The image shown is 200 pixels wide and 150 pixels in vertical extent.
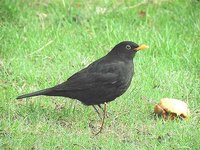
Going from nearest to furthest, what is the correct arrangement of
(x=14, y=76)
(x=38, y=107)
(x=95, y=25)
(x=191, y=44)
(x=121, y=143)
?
(x=121, y=143) < (x=38, y=107) < (x=14, y=76) < (x=191, y=44) < (x=95, y=25)

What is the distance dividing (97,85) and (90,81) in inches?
3.3

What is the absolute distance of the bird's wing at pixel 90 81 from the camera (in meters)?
7.00

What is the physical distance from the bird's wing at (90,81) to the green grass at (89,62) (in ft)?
1.07

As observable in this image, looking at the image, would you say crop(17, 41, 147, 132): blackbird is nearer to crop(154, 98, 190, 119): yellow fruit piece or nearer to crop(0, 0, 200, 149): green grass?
crop(0, 0, 200, 149): green grass

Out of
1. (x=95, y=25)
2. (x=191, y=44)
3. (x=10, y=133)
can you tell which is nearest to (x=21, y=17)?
(x=95, y=25)

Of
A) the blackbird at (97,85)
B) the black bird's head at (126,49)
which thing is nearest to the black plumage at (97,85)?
the blackbird at (97,85)

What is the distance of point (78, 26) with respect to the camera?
32.1 feet

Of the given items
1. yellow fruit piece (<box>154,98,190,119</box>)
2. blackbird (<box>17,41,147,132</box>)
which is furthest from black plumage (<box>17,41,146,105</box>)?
Result: yellow fruit piece (<box>154,98,190,119</box>)

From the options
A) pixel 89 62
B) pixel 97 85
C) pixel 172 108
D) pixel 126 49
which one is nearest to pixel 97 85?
pixel 97 85

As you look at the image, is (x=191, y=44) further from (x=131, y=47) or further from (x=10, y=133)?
(x=10, y=133)

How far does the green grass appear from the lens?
6676mm

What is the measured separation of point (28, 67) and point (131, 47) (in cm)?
154

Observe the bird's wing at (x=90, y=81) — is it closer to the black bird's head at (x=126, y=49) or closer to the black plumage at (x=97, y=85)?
the black plumage at (x=97, y=85)

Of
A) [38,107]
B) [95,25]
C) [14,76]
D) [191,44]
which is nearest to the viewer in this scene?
[38,107]
